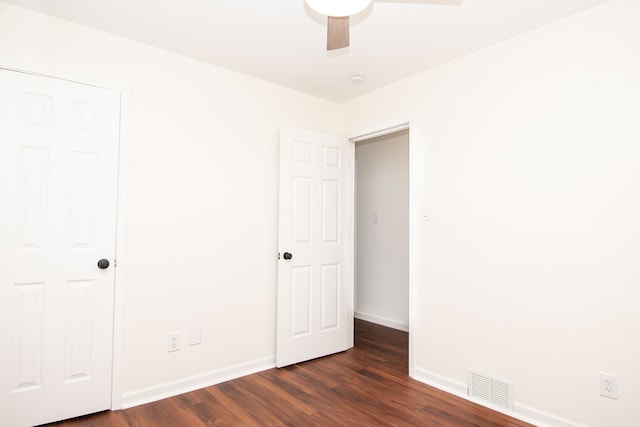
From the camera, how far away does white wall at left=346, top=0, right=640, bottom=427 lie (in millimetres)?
1977

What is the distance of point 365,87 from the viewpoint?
332 cm

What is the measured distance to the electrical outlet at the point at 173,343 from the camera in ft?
8.59

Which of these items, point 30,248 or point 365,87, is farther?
Result: point 365,87

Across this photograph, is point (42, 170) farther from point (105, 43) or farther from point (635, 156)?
point (635, 156)

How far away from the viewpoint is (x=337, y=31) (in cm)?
173

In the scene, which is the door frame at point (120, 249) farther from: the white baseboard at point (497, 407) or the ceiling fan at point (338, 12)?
the white baseboard at point (497, 407)

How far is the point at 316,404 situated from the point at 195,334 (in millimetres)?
1021

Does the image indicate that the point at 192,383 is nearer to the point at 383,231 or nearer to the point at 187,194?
the point at 187,194

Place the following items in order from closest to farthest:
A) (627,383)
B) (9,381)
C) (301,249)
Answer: (627,383), (9,381), (301,249)

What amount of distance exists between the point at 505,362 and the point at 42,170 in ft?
10.3

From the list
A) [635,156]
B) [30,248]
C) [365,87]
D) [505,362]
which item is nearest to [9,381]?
[30,248]

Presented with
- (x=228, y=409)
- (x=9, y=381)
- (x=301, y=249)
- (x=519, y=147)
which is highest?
(x=519, y=147)

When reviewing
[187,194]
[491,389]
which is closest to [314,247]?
[187,194]

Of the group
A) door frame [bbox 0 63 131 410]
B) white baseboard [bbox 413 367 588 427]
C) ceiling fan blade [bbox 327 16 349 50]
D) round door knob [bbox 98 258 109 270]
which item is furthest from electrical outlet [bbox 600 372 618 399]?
round door knob [bbox 98 258 109 270]
